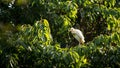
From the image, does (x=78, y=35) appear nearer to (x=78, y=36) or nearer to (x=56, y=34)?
(x=78, y=36)

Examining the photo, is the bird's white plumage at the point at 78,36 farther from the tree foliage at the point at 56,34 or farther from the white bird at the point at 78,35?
the tree foliage at the point at 56,34

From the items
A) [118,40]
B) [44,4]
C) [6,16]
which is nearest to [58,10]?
[44,4]

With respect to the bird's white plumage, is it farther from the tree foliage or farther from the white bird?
the tree foliage

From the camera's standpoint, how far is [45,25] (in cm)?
561

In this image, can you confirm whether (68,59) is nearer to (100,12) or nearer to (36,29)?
(36,29)

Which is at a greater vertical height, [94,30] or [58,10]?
[58,10]

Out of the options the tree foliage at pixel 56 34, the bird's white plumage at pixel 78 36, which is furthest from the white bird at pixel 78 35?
the tree foliage at pixel 56 34

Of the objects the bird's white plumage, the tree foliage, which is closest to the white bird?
the bird's white plumage

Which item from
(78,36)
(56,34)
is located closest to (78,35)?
(78,36)

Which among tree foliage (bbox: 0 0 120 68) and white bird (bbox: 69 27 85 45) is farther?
white bird (bbox: 69 27 85 45)

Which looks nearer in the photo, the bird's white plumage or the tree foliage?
the tree foliage

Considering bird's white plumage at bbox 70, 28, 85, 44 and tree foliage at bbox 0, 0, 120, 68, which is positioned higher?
tree foliage at bbox 0, 0, 120, 68

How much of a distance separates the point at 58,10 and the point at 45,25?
105 cm

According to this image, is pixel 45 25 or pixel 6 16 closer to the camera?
pixel 45 25
